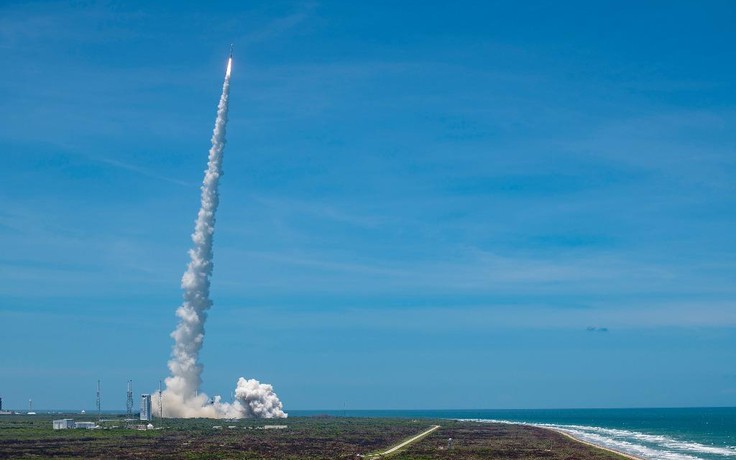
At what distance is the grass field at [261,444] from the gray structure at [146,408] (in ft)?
55.4

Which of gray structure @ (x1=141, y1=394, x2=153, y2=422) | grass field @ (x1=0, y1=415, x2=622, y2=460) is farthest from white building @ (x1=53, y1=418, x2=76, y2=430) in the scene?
gray structure @ (x1=141, y1=394, x2=153, y2=422)

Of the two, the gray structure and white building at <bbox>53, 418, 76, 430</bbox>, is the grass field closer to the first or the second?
white building at <bbox>53, 418, 76, 430</bbox>

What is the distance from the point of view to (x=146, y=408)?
16238cm

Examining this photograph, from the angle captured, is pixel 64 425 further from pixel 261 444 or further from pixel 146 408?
pixel 261 444

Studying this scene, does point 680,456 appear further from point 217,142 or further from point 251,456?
point 217,142

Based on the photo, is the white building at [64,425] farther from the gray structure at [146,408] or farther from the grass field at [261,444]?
the gray structure at [146,408]

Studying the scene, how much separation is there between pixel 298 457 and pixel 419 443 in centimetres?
3038

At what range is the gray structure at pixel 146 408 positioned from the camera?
6388 inches

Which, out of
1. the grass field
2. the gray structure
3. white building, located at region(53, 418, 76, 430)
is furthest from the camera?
the gray structure

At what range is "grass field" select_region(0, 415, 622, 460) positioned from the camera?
9450 centimetres

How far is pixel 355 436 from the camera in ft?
439

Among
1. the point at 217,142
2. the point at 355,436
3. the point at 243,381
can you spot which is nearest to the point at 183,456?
the point at 355,436

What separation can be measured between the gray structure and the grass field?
16.9 metres

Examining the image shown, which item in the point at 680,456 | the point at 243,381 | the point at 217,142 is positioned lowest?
the point at 680,456
